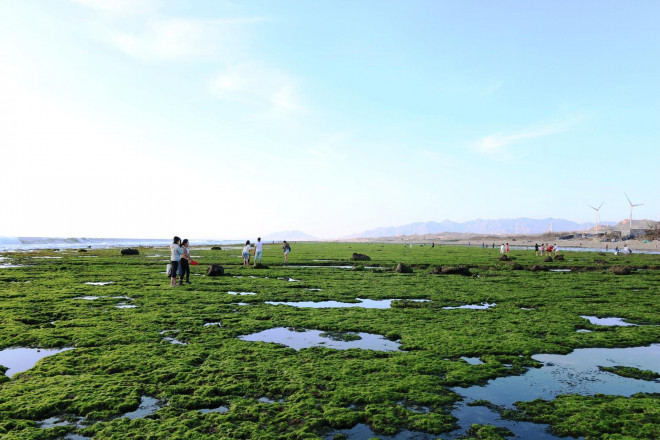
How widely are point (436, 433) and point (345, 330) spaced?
6.94 metres

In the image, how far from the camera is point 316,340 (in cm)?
1186

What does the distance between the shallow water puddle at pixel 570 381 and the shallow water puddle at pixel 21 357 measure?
10158 millimetres

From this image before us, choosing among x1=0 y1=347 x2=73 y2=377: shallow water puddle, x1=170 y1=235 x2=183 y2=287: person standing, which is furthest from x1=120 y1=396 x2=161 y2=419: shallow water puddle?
x1=170 y1=235 x2=183 y2=287: person standing

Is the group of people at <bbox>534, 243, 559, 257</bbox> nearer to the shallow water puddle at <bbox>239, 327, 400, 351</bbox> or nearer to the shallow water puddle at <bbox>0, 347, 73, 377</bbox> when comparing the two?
the shallow water puddle at <bbox>239, 327, 400, 351</bbox>

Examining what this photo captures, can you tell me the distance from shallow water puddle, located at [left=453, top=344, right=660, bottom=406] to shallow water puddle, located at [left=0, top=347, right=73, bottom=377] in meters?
10.2

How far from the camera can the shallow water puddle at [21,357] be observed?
29.9 ft

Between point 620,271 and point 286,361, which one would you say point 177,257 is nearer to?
point 286,361

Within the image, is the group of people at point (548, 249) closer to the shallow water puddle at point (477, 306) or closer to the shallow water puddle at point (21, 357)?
the shallow water puddle at point (477, 306)

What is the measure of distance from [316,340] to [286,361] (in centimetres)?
236

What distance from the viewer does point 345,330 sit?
13.1 meters

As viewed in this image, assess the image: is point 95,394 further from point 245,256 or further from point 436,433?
point 245,256

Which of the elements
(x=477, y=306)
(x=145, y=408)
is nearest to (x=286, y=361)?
(x=145, y=408)

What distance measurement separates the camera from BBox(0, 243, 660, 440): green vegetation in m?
6.62

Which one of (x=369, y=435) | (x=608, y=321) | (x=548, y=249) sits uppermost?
(x=548, y=249)
